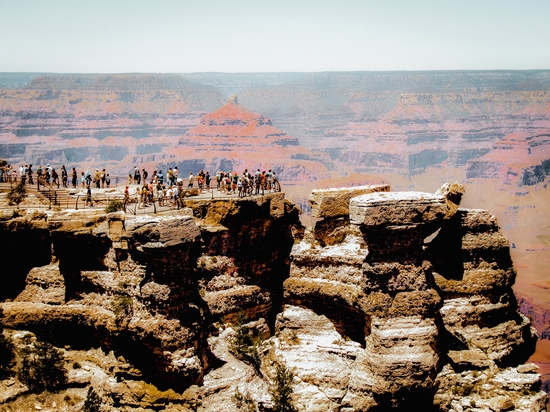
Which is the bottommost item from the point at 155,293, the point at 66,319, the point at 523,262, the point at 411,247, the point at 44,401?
the point at 523,262

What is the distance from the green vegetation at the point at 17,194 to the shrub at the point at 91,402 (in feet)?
44.0

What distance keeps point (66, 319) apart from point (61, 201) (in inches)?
333

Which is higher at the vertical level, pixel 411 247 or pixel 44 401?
pixel 411 247

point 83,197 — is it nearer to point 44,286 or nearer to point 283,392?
point 44,286

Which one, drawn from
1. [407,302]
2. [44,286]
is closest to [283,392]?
[407,302]

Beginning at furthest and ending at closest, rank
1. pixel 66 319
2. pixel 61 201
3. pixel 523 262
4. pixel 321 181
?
pixel 321 181 < pixel 523 262 < pixel 61 201 < pixel 66 319

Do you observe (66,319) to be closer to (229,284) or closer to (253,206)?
(229,284)

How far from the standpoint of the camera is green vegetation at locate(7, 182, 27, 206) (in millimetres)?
36875

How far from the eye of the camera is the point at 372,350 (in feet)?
94.1

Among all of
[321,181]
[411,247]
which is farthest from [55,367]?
[321,181]

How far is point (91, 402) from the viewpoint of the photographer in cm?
2773

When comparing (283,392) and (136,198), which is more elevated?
(136,198)

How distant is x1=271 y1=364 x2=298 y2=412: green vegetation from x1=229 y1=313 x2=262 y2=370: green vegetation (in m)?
2.45

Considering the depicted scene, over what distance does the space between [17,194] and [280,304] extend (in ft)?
52.6
